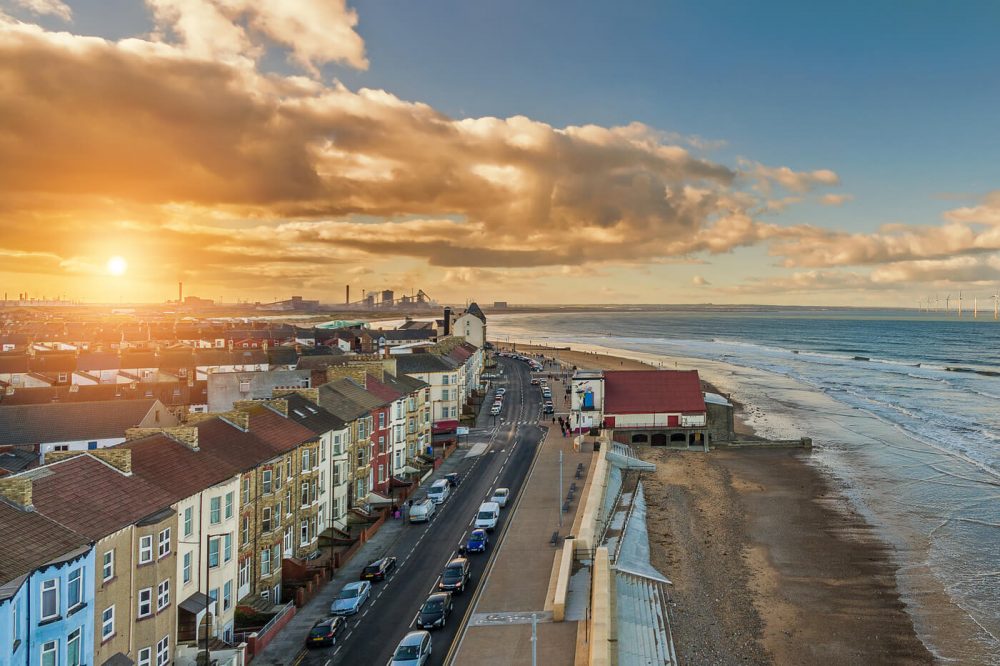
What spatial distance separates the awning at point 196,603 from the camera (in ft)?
103

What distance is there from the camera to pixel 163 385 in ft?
273

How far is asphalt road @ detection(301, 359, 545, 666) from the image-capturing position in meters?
33.9

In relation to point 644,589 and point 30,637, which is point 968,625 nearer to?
point 644,589

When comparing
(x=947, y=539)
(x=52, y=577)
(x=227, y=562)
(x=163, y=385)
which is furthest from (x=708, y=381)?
(x=52, y=577)

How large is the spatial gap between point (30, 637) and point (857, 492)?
217 ft

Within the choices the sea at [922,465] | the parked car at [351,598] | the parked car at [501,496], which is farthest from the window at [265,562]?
the sea at [922,465]

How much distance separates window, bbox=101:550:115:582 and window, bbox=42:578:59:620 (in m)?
2.76

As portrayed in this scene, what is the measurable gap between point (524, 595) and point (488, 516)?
12.6 m

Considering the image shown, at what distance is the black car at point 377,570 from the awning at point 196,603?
11087 mm

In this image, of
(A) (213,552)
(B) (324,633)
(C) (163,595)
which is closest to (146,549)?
(C) (163,595)

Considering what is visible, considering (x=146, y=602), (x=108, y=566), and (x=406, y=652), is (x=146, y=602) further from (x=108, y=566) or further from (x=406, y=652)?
(x=406, y=652)

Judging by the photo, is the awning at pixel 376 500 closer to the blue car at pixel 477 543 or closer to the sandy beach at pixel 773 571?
the blue car at pixel 477 543

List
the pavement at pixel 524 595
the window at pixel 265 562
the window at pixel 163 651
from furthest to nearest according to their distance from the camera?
the window at pixel 265 562 < the pavement at pixel 524 595 < the window at pixel 163 651

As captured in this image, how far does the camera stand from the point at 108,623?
1046 inches
